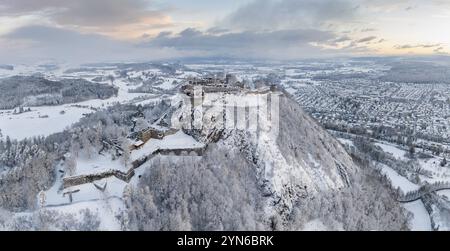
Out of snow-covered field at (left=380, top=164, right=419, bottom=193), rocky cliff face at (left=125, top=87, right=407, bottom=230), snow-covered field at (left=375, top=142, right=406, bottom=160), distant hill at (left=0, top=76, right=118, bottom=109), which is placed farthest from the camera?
distant hill at (left=0, top=76, right=118, bottom=109)

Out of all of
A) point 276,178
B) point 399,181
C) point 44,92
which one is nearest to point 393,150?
point 399,181

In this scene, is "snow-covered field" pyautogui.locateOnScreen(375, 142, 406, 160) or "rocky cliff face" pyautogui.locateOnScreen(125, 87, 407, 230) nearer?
"rocky cliff face" pyautogui.locateOnScreen(125, 87, 407, 230)

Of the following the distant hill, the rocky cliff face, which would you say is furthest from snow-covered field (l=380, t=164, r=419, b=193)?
the distant hill

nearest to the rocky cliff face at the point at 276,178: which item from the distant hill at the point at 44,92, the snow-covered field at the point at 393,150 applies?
the snow-covered field at the point at 393,150

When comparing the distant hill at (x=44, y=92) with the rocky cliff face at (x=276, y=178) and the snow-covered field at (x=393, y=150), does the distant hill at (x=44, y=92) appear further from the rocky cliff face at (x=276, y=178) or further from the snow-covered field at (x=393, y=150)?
the snow-covered field at (x=393, y=150)

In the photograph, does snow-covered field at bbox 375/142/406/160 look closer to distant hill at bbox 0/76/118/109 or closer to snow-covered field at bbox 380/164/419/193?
snow-covered field at bbox 380/164/419/193

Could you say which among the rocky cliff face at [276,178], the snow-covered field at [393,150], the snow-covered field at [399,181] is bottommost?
the snow-covered field at [399,181]

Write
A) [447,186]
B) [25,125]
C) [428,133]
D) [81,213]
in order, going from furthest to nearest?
1. [428,133]
2. [25,125]
3. [447,186]
4. [81,213]
